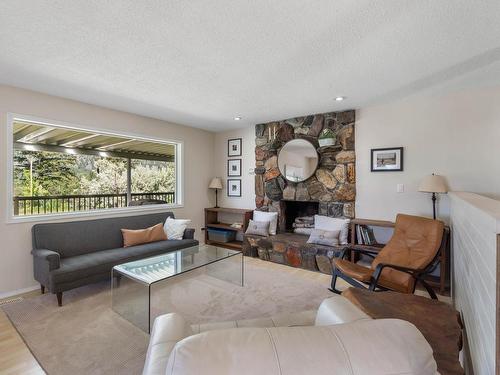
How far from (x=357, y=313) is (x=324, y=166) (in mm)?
3215

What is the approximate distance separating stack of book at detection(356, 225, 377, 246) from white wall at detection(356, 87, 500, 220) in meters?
0.24

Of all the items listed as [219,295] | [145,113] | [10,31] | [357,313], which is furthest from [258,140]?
[357,313]

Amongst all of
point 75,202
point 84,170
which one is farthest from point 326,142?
point 75,202

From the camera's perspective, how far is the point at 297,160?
4441mm

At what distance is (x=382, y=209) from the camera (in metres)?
3.71

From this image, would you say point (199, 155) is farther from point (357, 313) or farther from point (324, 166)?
point (357, 313)

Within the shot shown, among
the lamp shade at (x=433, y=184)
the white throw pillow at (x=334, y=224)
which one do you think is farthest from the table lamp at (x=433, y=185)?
the white throw pillow at (x=334, y=224)

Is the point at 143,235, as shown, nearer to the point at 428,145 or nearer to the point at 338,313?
the point at 338,313

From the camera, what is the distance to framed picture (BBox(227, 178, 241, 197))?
5.24 metres

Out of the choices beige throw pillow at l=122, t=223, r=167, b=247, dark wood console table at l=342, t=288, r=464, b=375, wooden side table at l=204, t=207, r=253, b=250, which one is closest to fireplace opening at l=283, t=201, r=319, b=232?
wooden side table at l=204, t=207, r=253, b=250

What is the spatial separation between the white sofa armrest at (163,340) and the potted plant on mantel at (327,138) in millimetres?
3460

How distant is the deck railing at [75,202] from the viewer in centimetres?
348

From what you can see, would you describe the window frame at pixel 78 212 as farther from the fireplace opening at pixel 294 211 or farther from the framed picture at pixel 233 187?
the fireplace opening at pixel 294 211

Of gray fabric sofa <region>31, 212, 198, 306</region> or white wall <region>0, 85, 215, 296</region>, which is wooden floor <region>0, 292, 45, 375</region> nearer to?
gray fabric sofa <region>31, 212, 198, 306</region>
